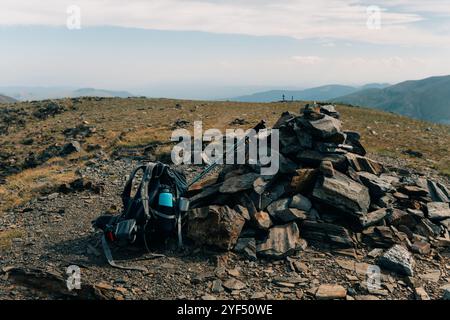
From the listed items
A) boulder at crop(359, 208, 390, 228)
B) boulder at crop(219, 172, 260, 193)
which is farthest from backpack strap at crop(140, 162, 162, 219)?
boulder at crop(359, 208, 390, 228)

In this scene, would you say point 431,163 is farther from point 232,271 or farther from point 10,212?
point 10,212

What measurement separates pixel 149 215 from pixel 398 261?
7.51 meters

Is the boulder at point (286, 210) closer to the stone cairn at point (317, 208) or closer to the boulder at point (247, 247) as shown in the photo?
the stone cairn at point (317, 208)

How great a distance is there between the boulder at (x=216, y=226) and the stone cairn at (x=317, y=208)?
31 millimetres

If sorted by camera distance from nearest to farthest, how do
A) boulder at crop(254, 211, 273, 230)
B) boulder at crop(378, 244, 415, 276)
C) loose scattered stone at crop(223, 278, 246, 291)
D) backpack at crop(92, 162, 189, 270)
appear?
1. loose scattered stone at crop(223, 278, 246, 291)
2. boulder at crop(378, 244, 415, 276)
3. backpack at crop(92, 162, 189, 270)
4. boulder at crop(254, 211, 273, 230)

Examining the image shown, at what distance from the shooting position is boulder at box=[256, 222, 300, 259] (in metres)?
11.3

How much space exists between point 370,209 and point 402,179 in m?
4.11

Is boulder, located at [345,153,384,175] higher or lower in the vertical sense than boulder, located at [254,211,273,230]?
higher

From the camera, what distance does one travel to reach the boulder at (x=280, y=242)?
11.3 meters

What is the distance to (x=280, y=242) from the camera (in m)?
11.6

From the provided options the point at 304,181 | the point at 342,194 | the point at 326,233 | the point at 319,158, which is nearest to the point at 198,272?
the point at 326,233

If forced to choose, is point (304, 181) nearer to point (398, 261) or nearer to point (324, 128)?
point (324, 128)

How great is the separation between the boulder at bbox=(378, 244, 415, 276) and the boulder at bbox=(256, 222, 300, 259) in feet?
8.38

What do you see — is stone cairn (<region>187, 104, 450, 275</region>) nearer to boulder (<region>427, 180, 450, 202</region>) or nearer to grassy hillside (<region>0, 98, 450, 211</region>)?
boulder (<region>427, 180, 450, 202</region>)
